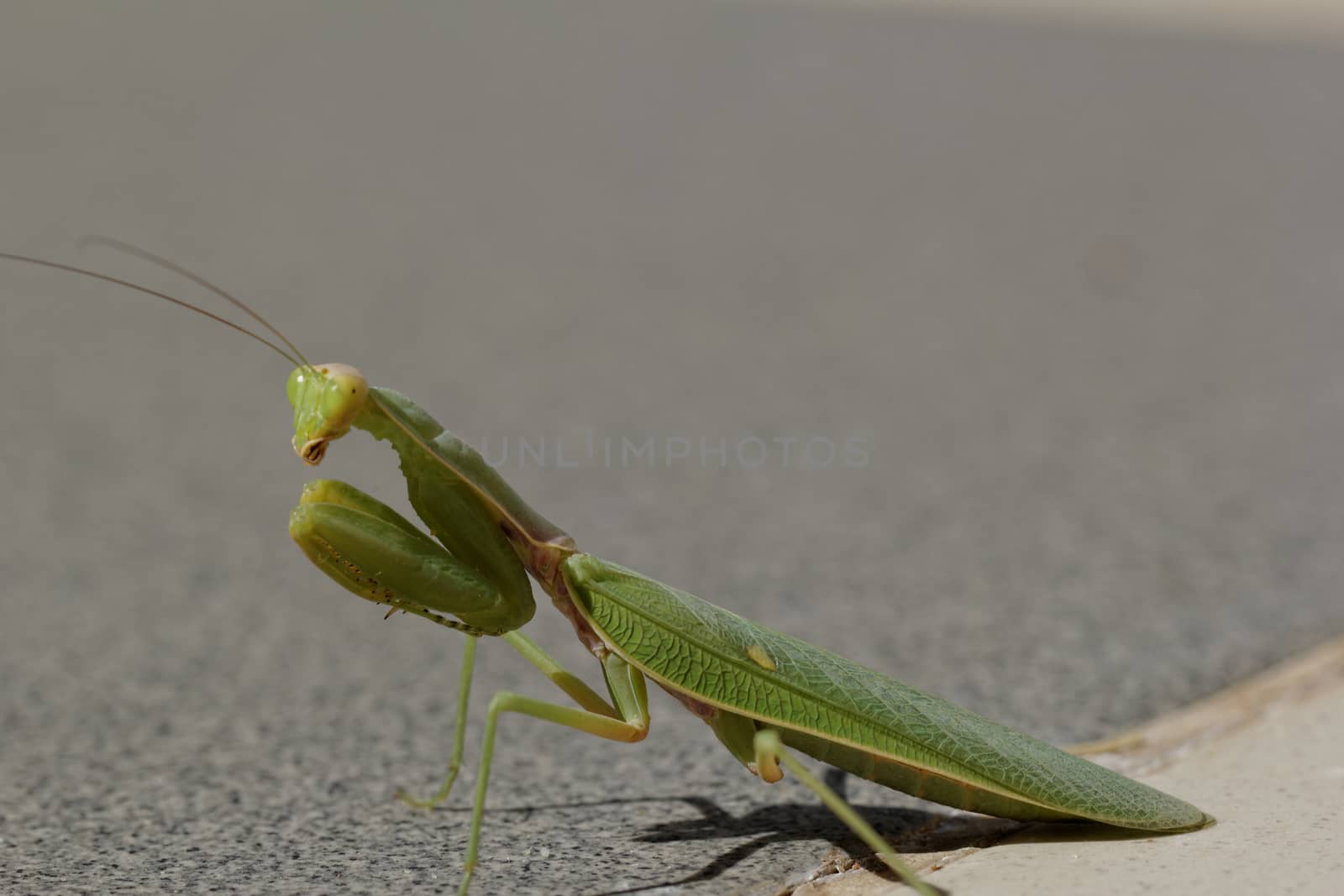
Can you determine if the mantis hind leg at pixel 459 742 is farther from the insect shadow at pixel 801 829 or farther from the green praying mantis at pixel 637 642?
the green praying mantis at pixel 637 642

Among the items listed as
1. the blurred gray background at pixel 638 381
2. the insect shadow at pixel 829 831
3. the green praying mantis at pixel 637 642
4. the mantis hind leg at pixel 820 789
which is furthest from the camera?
the blurred gray background at pixel 638 381

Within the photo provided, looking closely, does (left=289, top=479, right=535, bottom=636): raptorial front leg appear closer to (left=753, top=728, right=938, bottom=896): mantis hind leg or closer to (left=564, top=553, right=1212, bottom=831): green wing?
(left=564, top=553, right=1212, bottom=831): green wing

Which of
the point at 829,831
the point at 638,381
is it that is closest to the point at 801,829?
the point at 829,831

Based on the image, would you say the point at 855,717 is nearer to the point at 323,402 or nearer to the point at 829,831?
the point at 829,831

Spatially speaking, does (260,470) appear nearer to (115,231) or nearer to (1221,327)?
(115,231)

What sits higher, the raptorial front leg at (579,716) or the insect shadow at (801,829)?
the raptorial front leg at (579,716)

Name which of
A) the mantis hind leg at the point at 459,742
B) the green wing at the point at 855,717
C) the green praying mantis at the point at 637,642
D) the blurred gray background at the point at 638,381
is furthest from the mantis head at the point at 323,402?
the blurred gray background at the point at 638,381
